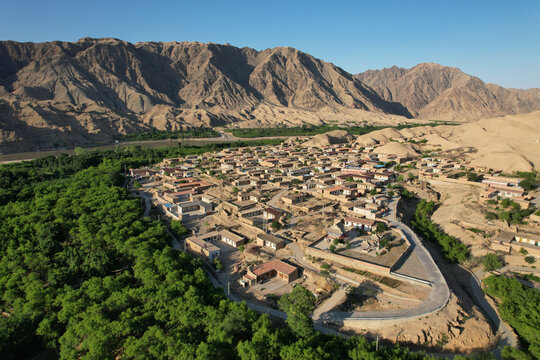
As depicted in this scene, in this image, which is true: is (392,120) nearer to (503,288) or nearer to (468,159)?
(468,159)

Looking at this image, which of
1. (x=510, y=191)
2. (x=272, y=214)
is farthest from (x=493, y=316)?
(x=510, y=191)

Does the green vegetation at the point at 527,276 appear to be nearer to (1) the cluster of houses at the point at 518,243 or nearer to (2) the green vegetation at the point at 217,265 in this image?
(1) the cluster of houses at the point at 518,243

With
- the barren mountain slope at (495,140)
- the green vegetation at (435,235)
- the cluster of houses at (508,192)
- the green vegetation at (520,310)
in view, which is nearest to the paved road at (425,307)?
the green vegetation at (520,310)

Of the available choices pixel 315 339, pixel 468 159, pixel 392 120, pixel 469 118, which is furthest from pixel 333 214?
pixel 469 118

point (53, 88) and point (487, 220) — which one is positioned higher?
point (53, 88)

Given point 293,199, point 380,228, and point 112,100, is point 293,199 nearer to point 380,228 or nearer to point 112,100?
point 380,228
